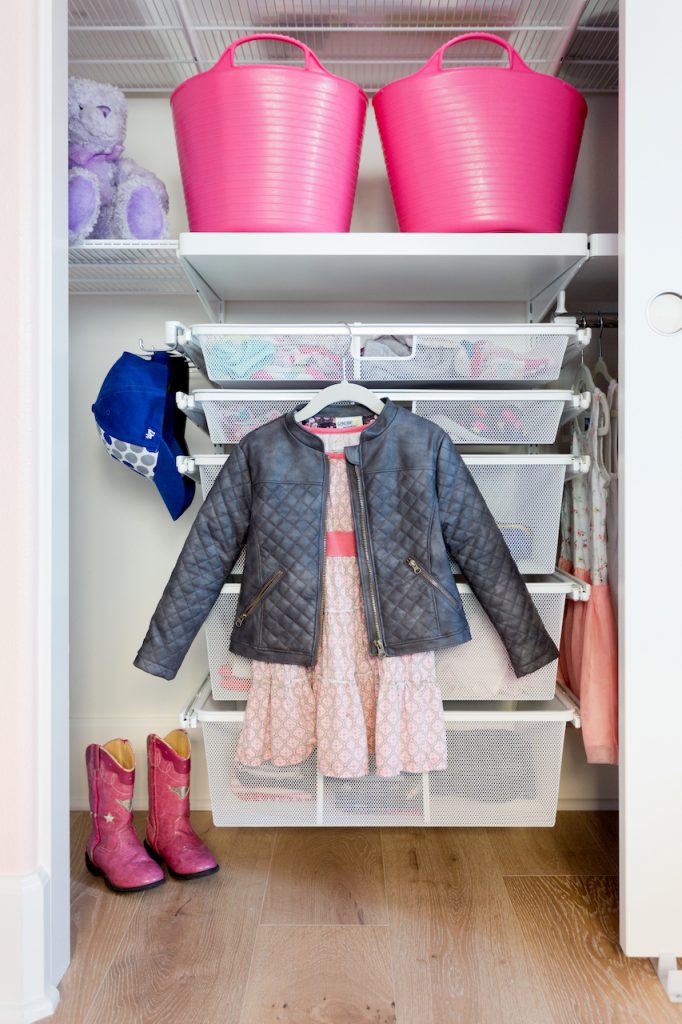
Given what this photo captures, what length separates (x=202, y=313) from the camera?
2.00 meters

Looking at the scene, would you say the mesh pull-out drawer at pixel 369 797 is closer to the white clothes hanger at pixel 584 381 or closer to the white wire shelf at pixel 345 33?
the white clothes hanger at pixel 584 381

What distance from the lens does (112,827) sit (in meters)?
1.69

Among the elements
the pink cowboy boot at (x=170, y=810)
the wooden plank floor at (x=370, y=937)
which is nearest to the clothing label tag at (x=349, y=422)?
the pink cowboy boot at (x=170, y=810)

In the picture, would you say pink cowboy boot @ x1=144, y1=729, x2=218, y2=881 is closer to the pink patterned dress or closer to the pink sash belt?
the pink patterned dress

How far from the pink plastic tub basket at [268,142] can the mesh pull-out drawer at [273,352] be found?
212 millimetres

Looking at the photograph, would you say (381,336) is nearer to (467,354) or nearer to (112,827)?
(467,354)

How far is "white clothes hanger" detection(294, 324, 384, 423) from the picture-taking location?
1540 mm

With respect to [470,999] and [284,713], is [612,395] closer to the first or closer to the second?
[284,713]

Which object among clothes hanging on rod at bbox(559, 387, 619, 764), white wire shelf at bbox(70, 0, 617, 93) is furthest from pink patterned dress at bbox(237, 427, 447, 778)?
white wire shelf at bbox(70, 0, 617, 93)

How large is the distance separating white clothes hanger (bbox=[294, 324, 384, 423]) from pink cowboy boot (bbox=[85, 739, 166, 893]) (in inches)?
35.0

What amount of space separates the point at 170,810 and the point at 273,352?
105 centimetres

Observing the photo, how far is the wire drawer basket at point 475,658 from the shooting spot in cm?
157

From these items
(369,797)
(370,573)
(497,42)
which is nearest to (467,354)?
(370,573)

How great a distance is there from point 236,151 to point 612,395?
3.04 feet
